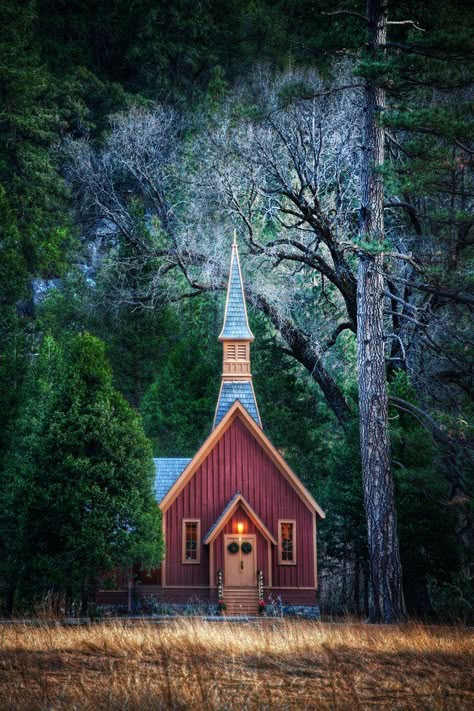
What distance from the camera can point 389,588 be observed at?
2012 centimetres

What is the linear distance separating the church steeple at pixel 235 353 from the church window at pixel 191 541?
3.05m

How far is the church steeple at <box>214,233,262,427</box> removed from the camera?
98.9ft

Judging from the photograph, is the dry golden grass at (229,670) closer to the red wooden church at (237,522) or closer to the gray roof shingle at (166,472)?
the red wooden church at (237,522)

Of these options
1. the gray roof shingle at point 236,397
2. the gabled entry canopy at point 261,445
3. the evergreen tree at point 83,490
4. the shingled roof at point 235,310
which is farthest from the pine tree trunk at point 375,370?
the shingled roof at point 235,310

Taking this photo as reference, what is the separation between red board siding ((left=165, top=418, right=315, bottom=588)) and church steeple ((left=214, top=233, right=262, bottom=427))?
1098 millimetres

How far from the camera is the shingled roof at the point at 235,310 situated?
102 feet

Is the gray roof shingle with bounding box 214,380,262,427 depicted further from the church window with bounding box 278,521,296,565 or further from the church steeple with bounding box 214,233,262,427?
the church window with bounding box 278,521,296,565

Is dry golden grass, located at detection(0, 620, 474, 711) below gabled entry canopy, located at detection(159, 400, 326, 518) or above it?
below

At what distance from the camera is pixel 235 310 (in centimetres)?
3150

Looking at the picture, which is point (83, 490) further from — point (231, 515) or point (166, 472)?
point (166, 472)

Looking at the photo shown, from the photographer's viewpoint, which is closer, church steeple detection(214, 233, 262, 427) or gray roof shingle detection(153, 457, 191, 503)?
gray roof shingle detection(153, 457, 191, 503)

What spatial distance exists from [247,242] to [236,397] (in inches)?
194

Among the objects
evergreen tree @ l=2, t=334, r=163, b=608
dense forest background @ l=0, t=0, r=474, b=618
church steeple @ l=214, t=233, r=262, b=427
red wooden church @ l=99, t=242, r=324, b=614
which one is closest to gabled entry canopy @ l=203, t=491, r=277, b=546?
red wooden church @ l=99, t=242, r=324, b=614

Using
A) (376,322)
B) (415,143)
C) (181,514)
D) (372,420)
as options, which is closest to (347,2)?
(415,143)
